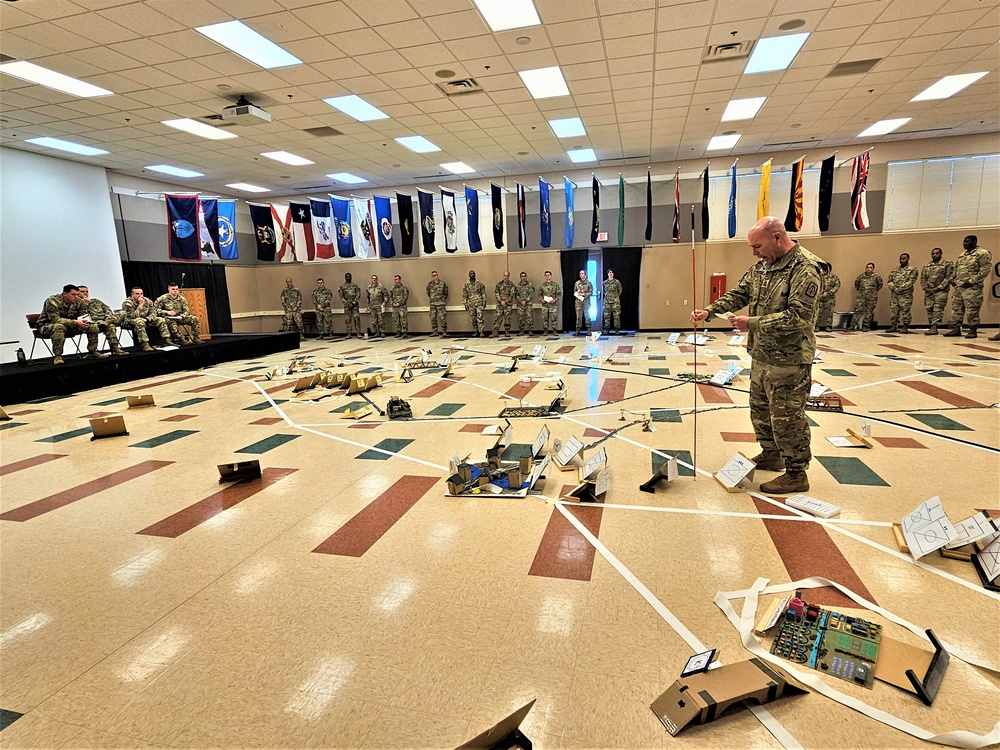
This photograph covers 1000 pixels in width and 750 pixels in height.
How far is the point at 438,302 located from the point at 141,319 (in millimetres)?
7089

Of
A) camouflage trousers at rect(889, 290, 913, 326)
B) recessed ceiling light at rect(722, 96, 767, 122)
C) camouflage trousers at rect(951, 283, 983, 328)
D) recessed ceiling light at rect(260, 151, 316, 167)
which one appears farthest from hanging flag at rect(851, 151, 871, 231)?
recessed ceiling light at rect(260, 151, 316, 167)

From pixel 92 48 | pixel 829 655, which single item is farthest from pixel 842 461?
pixel 92 48

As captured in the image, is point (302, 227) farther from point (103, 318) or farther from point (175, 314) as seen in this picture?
point (103, 318)

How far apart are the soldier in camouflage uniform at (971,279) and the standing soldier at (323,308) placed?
15.6 metres

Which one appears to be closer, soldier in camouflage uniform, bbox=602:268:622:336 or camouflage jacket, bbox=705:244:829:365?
camouflage jacket, bbox=705:244:829:365

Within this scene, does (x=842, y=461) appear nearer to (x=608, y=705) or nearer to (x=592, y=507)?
(x=592, y=507)

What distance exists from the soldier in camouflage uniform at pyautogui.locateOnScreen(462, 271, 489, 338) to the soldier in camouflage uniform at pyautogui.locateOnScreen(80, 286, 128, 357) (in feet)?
26.5

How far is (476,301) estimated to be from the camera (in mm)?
13695

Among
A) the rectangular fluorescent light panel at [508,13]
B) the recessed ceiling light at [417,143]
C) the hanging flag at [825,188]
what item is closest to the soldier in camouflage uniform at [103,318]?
the recessed ceiling light at [417,143]

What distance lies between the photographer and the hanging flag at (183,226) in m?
11.2

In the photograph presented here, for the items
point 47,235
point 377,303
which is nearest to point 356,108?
point 377,303

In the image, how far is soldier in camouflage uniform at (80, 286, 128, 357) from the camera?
8.41 m

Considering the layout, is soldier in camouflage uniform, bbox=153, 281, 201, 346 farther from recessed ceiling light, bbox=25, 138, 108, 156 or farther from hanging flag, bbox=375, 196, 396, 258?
hanging flag, bbox=375, 196, 396, 258

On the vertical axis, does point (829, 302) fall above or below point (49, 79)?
below
